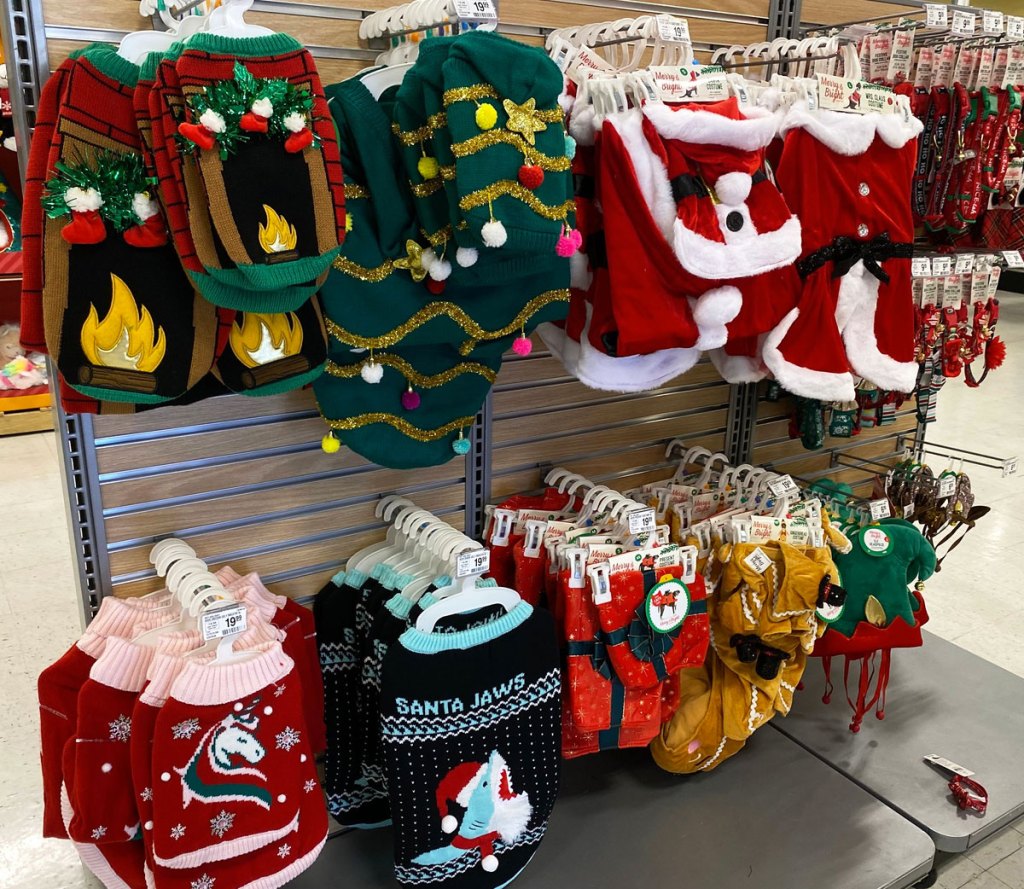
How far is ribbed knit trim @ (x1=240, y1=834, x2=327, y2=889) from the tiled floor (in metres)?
0.78

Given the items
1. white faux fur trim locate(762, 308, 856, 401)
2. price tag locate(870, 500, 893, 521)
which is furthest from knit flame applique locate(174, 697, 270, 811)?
price tag locate(870, 500, 893, 521)

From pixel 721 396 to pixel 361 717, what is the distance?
1.43 meters

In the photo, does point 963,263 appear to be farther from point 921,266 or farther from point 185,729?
point 185,729

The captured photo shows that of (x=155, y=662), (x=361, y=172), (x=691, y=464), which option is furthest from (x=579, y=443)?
(x=155, y=662)

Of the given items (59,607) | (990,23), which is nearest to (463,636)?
(990,23)

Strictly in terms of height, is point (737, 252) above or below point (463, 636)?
above

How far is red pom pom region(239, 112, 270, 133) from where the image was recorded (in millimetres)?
1209

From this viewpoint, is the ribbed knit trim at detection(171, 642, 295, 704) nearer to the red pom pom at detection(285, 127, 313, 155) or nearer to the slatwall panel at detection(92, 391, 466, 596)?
the slatwall panel at detection(92, 391, 466, 596)

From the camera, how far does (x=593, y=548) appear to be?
1.95 meters

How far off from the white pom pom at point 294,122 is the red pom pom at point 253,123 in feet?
0.11

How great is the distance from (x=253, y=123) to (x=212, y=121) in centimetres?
5

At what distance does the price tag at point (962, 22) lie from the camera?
2188 millimetres

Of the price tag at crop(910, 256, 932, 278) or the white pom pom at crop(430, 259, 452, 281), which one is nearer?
the white pom pom at crop(430, 259, 452, 281)

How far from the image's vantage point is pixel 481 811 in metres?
1.79
